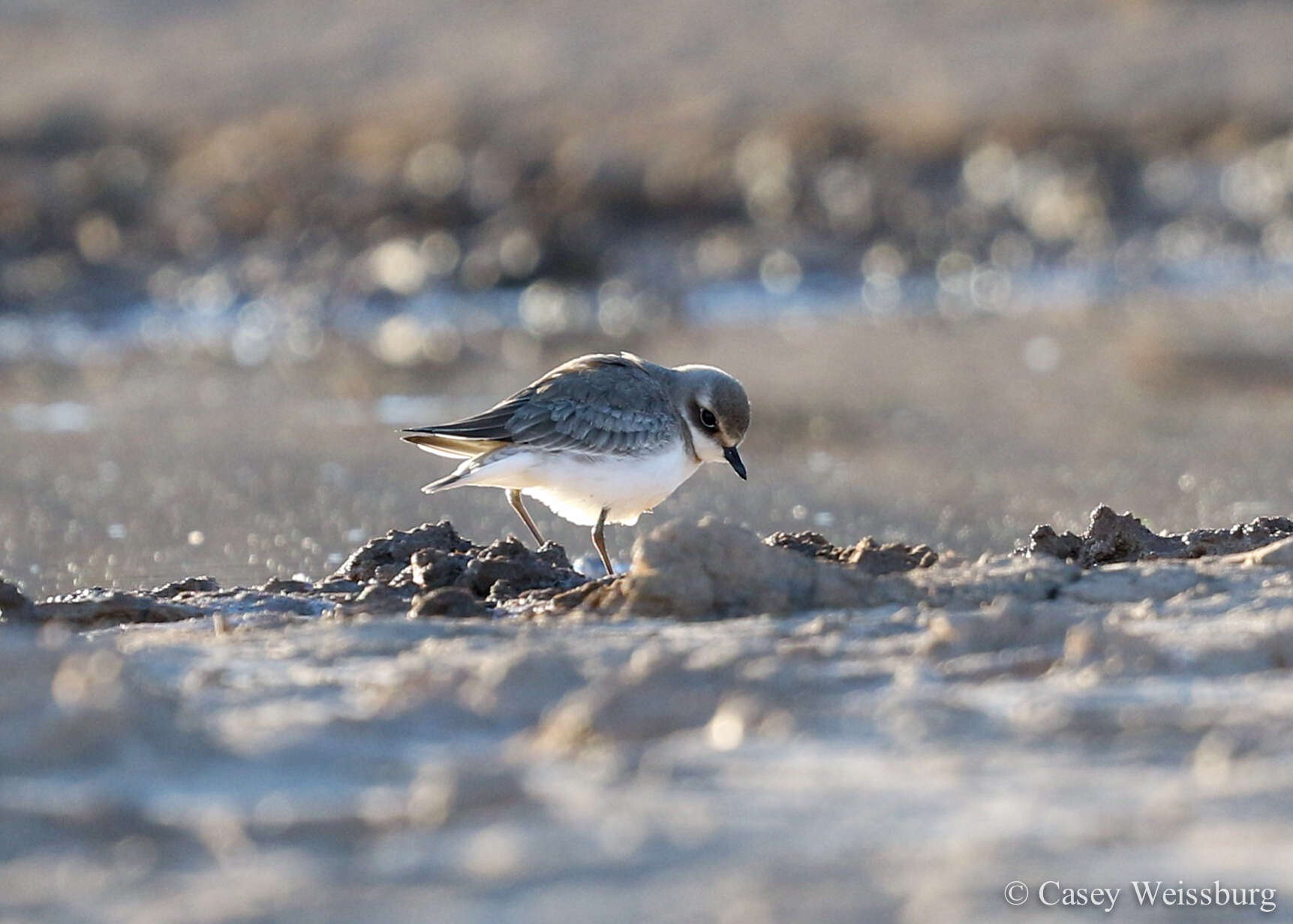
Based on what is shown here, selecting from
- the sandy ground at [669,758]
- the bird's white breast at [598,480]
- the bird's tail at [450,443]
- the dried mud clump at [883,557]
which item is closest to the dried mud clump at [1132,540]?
the dried mud clump at [883,557]

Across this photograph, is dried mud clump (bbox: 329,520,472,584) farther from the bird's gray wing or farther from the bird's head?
the bird's head

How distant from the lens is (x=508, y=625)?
5.16m

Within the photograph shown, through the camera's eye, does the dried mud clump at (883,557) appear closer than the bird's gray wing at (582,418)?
Yes

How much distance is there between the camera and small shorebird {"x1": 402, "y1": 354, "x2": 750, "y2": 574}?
6.77 m

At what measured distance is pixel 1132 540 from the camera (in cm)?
636

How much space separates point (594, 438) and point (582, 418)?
9 centimetres

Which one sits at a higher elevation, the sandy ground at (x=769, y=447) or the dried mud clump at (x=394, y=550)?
the sandy ground at (x=769, y=447)

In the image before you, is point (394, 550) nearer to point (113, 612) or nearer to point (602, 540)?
point (602, 540)

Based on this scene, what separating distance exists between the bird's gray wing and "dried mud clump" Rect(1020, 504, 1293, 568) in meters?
1.51

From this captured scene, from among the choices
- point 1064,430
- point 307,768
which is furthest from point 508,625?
point 1064,430

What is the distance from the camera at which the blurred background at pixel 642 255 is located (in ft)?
31.3

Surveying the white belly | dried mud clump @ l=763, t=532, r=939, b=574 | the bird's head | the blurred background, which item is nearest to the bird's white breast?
the white belly

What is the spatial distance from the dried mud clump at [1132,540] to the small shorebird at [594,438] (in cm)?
144

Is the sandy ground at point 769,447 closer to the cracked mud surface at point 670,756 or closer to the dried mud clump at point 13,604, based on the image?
the dried mud clump at point 13,604
